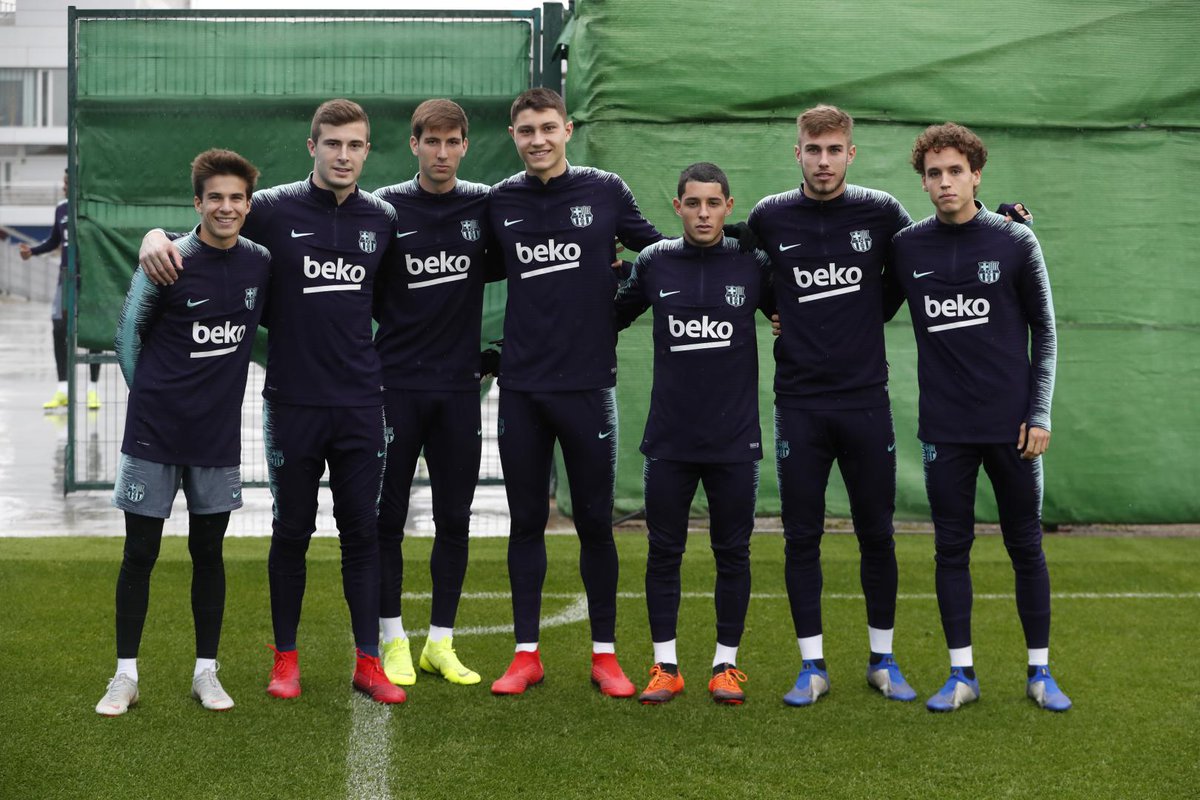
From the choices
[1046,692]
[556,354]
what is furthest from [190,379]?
[1046,692]

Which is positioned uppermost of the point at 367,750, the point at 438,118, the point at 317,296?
the point at 438,118

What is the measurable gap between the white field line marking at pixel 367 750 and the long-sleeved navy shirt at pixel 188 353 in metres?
1.00

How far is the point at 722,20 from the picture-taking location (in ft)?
26.5

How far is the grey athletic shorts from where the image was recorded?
15.3ft

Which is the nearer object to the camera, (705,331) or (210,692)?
(210,692)

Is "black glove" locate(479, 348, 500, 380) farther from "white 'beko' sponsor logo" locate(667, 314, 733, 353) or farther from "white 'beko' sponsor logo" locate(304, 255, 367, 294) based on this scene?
"white 'beko' sponsor logo" locate(667, 314, 733, 353)

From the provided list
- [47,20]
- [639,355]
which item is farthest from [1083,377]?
[47,20]

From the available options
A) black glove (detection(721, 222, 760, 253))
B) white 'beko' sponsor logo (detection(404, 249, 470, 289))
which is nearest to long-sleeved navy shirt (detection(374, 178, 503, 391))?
white 'beko' sponsor logo (detection(404, 249, 470, 289))

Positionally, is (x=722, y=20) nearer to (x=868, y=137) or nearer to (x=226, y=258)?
(x=868, y=137)

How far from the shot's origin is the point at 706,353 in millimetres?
4934

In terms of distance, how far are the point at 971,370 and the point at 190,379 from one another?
2.70 meters

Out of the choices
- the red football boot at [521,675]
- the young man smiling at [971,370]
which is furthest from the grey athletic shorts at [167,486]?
the young man smiling at [971,370]

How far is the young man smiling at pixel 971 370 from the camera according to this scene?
15.8 ft

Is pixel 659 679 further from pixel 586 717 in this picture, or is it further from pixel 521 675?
pixel 521 675
